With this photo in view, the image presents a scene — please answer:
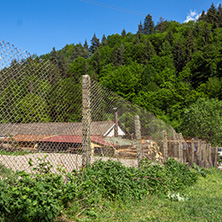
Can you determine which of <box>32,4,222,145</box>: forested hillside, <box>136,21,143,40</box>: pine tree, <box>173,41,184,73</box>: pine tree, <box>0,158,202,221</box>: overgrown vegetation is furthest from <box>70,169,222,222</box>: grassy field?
<box>136,21,143,40</box>: pine tree

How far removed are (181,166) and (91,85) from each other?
3568 millimetres

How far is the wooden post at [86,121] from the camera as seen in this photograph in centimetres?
450

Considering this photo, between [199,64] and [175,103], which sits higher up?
[199,64]

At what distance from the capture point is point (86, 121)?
4559mm

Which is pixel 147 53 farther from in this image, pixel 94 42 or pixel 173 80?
pixel 94 42

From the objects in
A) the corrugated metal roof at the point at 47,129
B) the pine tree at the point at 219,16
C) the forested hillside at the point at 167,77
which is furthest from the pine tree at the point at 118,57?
the corrugated metal roof at the point at 47,129

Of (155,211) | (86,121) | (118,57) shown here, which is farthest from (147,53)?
(155,211)

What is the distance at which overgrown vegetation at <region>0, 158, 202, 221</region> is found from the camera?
306cm

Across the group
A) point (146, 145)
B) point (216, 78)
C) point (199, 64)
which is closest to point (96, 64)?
point (199, 64)

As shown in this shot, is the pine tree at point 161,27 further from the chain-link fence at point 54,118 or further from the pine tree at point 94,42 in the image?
the chain-link fence at point 54,118

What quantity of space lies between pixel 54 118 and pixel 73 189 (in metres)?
1.10

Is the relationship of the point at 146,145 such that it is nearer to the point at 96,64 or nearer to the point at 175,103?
the point at 175,103

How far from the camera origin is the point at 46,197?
3.13 meters

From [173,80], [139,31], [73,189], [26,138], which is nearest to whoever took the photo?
[73,189]
